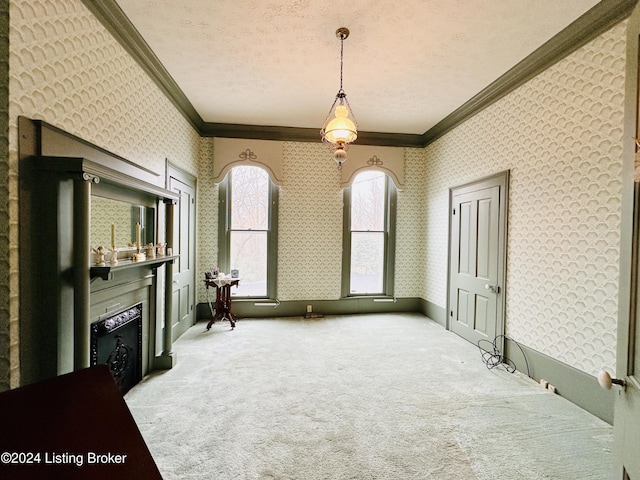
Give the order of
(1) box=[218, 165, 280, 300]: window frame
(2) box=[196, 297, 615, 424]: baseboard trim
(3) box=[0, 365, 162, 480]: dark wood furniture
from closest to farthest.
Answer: (3) box=[0, 365, 162, 480]: dark wood furniture
(2) box=[196, 297, 615, 424]: baseboard trim
(1) box=[218, 165, 280, 300]: window frame

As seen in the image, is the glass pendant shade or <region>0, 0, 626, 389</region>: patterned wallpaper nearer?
<region>0, 0, 626, 389</region>: patterned wallpaper

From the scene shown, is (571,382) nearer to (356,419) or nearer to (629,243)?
(356,419)

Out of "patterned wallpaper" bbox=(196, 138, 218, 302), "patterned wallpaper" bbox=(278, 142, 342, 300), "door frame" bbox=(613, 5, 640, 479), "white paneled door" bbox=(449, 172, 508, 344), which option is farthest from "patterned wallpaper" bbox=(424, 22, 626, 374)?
"patterned wallpaper" bbox=(196, 138, 218, 302)

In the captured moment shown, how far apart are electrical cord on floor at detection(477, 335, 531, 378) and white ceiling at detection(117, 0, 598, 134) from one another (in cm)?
299

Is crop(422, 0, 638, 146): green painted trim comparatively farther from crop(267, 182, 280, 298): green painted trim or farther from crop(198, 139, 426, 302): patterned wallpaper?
crop(267, 182, 280, 298): green painted trim

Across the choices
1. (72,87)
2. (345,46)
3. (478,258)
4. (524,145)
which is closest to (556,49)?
(524,145)

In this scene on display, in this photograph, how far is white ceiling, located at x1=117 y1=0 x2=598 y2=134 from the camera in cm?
236

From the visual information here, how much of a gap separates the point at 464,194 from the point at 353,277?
2.24 meters

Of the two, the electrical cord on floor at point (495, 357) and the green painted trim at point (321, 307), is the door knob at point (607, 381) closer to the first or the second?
the electrical cord on floor at point (495, 357)

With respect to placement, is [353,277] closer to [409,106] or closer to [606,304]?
[409,106]

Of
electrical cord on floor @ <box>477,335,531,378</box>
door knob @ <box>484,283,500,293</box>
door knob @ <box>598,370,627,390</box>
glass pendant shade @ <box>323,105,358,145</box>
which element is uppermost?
glass pendant shade @ <box>323,105,358,145</box>

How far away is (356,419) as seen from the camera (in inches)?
89.6

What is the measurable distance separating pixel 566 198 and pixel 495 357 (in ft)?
6.21

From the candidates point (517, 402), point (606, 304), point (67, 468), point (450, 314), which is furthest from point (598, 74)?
point (67, 468)
